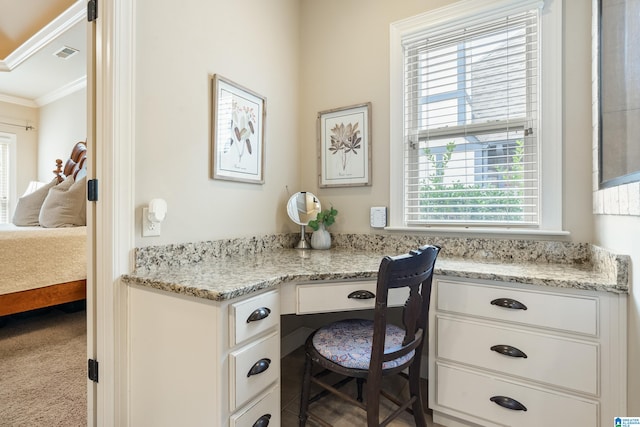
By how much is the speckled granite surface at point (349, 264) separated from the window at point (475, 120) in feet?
0.46

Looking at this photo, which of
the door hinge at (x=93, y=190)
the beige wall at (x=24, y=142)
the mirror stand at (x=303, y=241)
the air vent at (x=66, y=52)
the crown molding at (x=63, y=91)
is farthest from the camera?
the beige wall at (x=24, y=142)

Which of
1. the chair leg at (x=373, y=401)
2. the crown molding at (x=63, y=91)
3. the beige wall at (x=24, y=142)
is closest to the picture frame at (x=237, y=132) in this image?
the chair leg at (x=373, y=401)

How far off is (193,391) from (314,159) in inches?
66.6

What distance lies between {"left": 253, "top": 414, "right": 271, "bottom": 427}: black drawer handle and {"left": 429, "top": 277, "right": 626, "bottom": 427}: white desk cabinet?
0.81 metres

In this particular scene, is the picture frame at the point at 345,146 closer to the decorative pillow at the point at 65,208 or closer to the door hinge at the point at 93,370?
the door hinge at the point at 93,370

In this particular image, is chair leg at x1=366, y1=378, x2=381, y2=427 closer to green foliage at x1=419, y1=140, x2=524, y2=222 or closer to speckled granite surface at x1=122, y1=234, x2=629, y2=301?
speckled granite surface at x1=122, y1=234, x2=629, y2=301

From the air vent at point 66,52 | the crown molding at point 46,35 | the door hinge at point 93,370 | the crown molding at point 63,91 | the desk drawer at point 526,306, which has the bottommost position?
the door hinge at point 93,370

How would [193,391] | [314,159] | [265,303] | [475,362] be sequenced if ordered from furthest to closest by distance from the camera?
[314,159]
[475,362]
[265,303]
[193,391]

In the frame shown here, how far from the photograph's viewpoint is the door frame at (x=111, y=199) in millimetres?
1241

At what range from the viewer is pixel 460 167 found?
1869mm

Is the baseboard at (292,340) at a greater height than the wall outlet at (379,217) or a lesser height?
lesser

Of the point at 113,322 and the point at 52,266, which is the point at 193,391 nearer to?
the point at 113,322

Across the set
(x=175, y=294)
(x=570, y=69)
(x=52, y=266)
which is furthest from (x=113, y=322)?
(x=570, y=69)

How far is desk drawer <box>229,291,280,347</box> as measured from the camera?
107 cm
